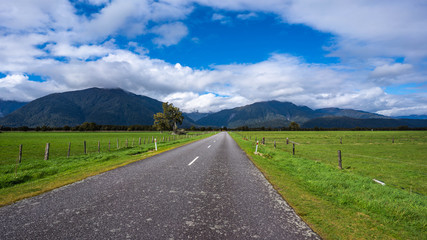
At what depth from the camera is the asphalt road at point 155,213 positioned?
3.73 m

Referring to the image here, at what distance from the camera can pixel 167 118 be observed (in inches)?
3634

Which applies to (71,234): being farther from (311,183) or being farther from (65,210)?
(311,183)

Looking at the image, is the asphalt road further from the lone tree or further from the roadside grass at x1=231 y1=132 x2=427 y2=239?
the lone tree

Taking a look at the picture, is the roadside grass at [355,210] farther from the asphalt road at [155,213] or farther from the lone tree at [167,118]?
the lone tree at [167,118]

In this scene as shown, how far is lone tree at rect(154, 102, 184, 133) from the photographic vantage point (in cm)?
9081

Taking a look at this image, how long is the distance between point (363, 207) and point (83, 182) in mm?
9931

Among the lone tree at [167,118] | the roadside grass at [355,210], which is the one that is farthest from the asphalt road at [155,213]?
the lone tree at [167,118]

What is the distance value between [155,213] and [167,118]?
9030cm

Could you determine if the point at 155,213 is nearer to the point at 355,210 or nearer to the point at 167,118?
the point at 355,210

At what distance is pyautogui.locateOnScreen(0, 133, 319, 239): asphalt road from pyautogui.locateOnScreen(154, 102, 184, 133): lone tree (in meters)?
84.6

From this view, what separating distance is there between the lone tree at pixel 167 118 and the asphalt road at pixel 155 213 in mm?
84648

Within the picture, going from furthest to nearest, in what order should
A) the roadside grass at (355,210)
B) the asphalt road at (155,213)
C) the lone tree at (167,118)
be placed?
the lone tree at (167,118), the roadside grass at (355,210), the asphalt road at (155,213)

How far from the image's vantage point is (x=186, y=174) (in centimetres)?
881

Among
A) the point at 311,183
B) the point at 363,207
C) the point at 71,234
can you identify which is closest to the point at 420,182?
the point at 311,183
